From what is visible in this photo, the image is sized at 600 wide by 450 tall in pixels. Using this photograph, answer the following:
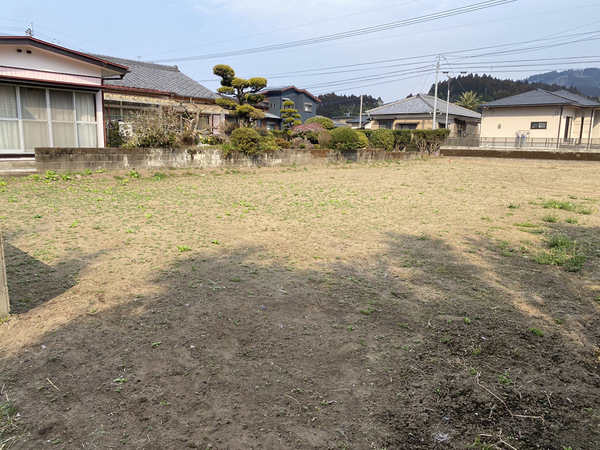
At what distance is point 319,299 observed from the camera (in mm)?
3586

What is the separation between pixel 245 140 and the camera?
1358 cm

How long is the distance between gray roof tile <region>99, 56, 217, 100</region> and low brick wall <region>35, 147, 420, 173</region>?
8.85m

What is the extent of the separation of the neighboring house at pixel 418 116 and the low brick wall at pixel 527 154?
36.5 feet

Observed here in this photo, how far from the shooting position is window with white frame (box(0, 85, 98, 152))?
1074 cm

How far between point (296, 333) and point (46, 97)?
11469 mm

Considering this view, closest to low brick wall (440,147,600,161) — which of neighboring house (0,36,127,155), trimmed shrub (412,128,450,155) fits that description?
trimmed shrub (412,128,450,155)

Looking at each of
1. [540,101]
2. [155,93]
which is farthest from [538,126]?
[155,93]

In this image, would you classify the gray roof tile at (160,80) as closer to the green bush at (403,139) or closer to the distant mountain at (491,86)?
the green bush at (403,139)

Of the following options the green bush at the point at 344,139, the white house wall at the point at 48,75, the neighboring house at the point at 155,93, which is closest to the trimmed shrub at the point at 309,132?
the green bush at the point at 344,139

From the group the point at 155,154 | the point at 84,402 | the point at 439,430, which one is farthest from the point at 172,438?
the point at 155,154

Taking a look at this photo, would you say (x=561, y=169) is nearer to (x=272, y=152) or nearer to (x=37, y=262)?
(x=272, y=152)

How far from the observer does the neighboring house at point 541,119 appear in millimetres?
28297

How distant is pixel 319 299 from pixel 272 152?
38.4ft

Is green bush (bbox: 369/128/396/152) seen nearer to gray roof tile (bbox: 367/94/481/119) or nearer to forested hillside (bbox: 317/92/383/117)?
gray roof tile (bbox: 367/94/481/119)
